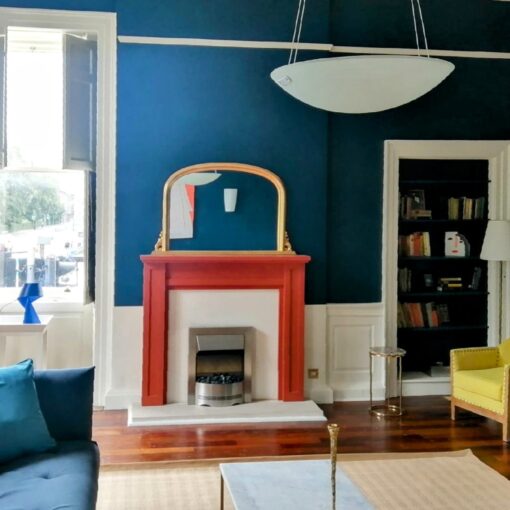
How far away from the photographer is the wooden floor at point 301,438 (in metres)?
4.42

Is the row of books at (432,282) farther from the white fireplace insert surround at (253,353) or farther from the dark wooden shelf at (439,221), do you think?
the white fireplace insert surround at (253,353)

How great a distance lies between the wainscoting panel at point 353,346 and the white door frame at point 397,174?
136mm

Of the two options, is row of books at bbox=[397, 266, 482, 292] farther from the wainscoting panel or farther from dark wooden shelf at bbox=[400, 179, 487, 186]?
dark wooden shelf at bbox=[400, 179, 487, 186]

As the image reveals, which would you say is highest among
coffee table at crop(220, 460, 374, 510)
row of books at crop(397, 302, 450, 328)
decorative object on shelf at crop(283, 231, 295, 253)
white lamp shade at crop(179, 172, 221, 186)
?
white lamp shade at crop(179, 172, 221, 186)

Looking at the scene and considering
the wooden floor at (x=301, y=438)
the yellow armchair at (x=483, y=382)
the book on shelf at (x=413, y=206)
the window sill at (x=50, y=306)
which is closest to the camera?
the wooden floor at (x=301, y=438)

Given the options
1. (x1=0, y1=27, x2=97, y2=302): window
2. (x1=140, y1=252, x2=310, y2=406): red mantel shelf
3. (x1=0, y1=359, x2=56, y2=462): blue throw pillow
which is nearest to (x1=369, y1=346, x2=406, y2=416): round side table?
(x1=140, y1=252, x2=310, y2=406): red mantel shelf

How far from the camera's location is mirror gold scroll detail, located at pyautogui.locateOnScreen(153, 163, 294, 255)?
5.43 metres

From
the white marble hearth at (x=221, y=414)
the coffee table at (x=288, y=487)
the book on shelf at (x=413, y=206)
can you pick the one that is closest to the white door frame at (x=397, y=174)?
the book on shelf at (x=413, y=206)

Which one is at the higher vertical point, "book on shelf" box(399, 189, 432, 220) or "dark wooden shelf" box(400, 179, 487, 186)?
"dark wooden shelf" box(400, 179, 487, 186)

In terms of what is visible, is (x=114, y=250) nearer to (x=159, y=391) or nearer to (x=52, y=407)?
(x=159, y=391)

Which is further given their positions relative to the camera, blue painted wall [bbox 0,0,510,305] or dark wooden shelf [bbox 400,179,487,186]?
dark wooden shelf [bbox 400,179,487,186]

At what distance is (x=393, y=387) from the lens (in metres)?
5.95

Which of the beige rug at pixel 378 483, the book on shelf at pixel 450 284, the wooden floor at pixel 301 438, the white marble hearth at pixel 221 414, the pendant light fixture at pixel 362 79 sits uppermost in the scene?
the pendant light fixture at pixel 362 79

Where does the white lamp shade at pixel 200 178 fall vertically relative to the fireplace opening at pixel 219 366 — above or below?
above
